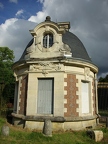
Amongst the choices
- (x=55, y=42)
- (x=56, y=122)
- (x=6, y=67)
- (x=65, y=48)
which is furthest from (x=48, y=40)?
(x=6, y=67)

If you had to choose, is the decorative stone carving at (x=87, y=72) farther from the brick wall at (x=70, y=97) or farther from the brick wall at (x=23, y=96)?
the brick wall at (x=23, y=96)

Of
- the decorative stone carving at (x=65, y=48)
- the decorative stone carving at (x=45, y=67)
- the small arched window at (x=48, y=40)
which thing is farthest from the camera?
the small arched window at (x=48, y=40)

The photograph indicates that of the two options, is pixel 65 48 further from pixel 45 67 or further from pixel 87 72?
pixel 87 72

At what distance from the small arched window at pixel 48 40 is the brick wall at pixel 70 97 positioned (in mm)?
2606

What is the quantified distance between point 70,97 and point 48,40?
4.25 m

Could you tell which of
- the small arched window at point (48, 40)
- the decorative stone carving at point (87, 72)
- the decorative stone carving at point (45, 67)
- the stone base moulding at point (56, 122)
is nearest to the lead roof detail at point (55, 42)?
the small arched window at point (48, 40)

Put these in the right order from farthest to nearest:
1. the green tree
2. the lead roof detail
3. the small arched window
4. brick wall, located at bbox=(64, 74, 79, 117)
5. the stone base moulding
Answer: the green tree, the small arched window, the lead roof detail, brick wall, located at bbox=(64, 74, 79, 117), the stone base moulding

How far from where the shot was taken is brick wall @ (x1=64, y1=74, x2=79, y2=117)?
8.92 meters

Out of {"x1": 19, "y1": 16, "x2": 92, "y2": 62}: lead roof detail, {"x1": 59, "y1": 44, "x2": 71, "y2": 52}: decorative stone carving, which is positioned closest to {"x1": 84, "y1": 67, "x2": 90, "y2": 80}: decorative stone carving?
{"x1": 19, "y1": 16, "x2": 92, "y2": 62}: lead roof detail

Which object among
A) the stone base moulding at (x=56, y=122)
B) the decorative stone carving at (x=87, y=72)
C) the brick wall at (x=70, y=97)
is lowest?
the stone base moulding at (x=56, y=122)

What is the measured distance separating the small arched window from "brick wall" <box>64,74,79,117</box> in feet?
8.55

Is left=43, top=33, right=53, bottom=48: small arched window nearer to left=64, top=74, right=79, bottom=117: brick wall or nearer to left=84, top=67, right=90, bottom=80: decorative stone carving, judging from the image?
left=64, top=74, right=79, bottom=117: brick wall

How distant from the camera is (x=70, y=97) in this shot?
9117 mm

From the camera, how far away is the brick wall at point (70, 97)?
8.92 meters
